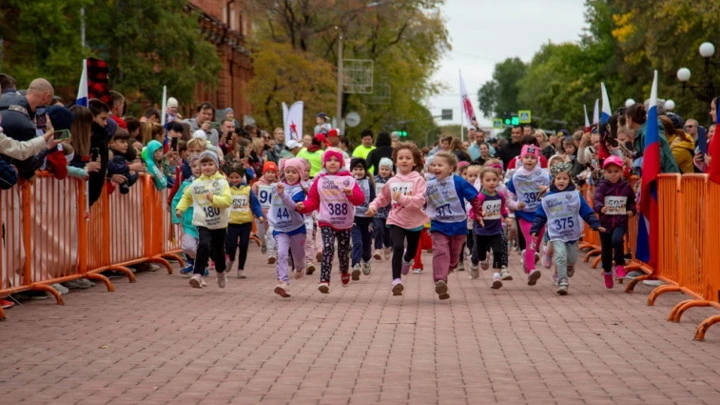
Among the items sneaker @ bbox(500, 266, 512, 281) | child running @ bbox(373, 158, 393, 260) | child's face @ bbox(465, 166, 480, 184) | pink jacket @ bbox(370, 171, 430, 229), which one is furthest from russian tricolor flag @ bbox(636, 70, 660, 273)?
child running @ bbox(373, 158, 393, 260)

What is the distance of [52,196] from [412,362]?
245 inches

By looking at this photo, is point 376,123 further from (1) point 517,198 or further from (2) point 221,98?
(1) point 517,198

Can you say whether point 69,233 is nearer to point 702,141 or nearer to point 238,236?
point 238,236

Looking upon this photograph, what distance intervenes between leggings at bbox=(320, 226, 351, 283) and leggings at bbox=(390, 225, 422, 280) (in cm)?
65

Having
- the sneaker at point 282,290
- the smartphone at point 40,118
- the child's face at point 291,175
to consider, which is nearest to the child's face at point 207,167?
the child's face at point 291,175

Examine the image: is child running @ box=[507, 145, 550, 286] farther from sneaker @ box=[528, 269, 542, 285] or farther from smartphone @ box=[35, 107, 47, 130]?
smartphone @ box=[35, 107, 47, 130]

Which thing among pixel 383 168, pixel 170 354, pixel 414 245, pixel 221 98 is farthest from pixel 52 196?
pixel 221 98

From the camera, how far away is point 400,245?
638 inches

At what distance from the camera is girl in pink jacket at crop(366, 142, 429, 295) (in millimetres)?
16062

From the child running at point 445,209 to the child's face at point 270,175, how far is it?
5.24m

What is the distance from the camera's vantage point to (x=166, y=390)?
9.00m

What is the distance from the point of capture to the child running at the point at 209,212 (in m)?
17.0

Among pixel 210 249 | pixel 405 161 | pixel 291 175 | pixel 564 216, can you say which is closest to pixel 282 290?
pixel 210 249

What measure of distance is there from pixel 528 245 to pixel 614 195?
158 cm
